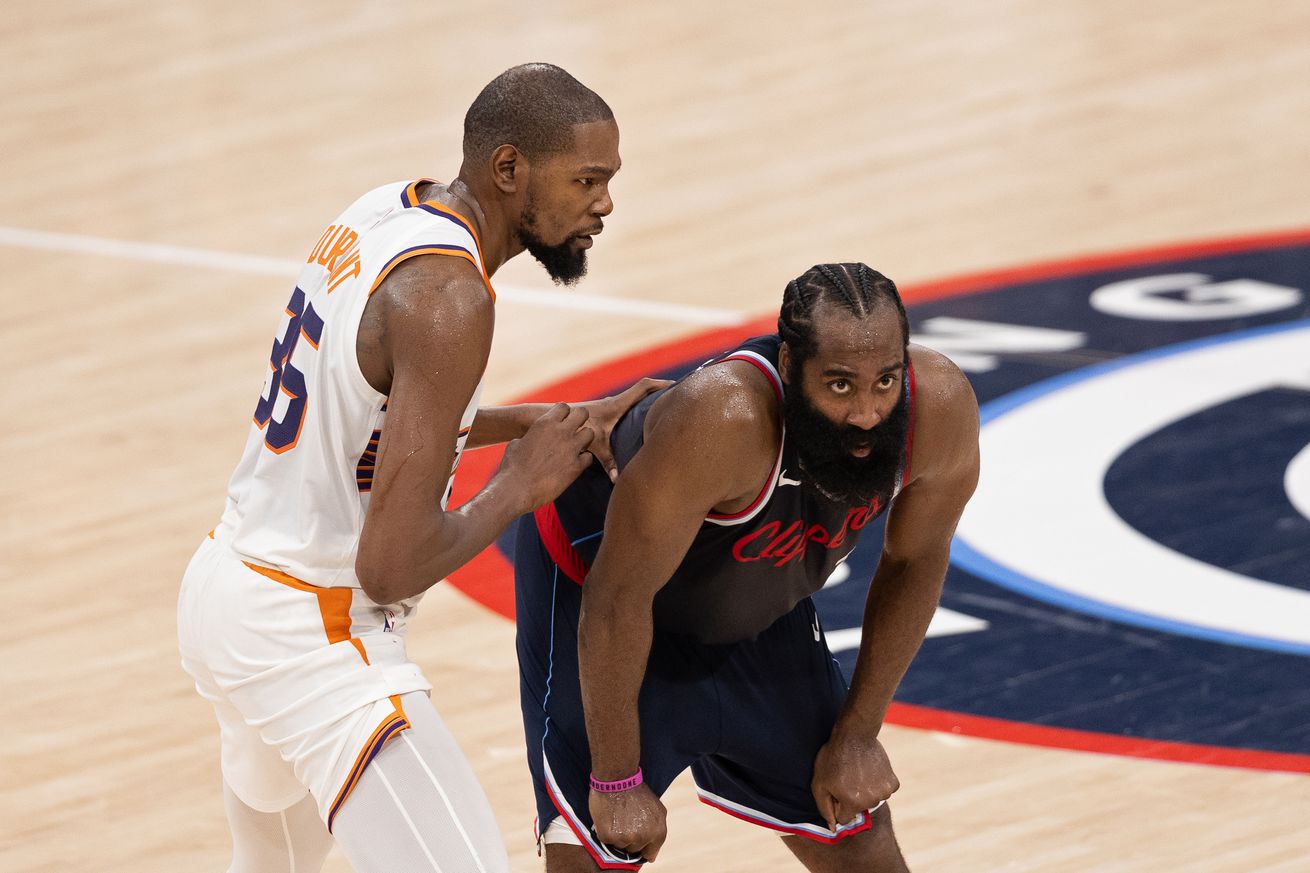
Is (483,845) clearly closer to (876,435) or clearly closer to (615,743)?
(615,743)

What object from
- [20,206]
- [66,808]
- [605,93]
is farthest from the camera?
[605,93]

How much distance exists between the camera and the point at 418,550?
304cm

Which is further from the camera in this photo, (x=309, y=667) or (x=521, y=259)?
(x=521, y=259)

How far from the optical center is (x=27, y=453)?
23.8 feet

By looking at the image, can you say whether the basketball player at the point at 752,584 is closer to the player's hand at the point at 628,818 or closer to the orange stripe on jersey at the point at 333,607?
the player's hand at the point at 628,818

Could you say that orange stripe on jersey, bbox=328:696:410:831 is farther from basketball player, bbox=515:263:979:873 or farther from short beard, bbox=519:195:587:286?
short beard, bbox=519:195:587:286

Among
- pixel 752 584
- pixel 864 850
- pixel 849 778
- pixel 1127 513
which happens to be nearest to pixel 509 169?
pixel 752 584

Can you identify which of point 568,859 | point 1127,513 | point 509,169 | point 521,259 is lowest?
point 1127,513

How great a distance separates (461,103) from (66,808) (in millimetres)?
6831

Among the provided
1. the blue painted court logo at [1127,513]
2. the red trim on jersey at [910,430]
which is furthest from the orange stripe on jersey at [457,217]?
the blue painted court logo at [1127,513]

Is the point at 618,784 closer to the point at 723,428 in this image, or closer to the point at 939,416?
the point at 723,428

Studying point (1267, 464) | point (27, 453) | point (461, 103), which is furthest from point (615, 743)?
point (461, 103)

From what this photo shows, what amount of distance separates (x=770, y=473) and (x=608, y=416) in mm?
323

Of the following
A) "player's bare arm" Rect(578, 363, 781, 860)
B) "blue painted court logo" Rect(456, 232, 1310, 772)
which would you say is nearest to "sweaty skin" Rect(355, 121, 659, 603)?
"player's bare arm" Rect(578, 363, 781, 860)
